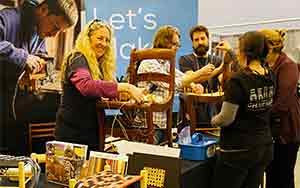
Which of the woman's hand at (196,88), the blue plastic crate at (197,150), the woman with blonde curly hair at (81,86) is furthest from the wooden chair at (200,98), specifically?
the woman with blonde curly hair at (81,86)

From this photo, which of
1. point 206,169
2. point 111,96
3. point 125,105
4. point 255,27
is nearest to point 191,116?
point 206,169

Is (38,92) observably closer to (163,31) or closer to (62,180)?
(163,31)

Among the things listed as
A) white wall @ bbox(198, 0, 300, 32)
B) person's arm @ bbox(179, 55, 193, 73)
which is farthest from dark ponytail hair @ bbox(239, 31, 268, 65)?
white wall @ bbox(198, 0, 300, 32)

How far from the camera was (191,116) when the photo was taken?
271 centimetres

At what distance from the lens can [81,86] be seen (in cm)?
209

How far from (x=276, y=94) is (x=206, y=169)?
724 mm

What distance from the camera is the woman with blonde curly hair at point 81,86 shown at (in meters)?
2.14

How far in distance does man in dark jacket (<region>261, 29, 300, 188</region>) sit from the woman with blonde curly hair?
1054mm

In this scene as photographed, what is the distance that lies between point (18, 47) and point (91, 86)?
2126mm

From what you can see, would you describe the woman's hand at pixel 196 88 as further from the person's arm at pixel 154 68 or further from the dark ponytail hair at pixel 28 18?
the dark ponytail hair at pixel 28 18

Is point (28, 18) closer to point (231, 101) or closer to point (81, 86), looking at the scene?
point (81, 86)

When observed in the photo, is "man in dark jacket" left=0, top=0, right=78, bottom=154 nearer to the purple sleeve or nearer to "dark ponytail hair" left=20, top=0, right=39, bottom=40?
"dark ponytail hair" left=20, top=0, right=39, bottom=40

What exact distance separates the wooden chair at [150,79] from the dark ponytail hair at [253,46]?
44 centimetres

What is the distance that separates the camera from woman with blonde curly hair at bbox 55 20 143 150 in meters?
2.14
